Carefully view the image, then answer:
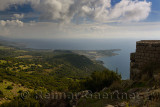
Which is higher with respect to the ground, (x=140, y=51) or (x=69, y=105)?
(x=140, y=51)

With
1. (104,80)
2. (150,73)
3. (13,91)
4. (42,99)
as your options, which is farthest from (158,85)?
(13,91)

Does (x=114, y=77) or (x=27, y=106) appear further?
(x=114, y=77)

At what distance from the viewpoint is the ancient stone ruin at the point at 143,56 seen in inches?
250

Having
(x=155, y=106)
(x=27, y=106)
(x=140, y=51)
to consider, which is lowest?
(x=27, y=106)

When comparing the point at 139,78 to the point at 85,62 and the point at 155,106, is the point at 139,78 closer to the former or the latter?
the point at 155,106

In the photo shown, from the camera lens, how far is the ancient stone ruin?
6.36 meters

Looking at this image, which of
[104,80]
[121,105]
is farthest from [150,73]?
[104,80]

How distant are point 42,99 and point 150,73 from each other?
7.17 metres

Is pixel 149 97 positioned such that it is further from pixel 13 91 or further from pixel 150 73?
pixel 13 91

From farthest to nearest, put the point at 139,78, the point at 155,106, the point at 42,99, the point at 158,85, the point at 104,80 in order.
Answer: the point at 104,80 < the point at 42,99 < the point at 139,78 < the point at 158,85 < the point at 155,106

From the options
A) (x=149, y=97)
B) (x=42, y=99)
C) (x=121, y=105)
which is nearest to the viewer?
(x=149, y=97)

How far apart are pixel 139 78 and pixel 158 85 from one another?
2078 millimetres

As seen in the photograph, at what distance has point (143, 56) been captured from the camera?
693cm

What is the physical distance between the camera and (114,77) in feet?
31.4
